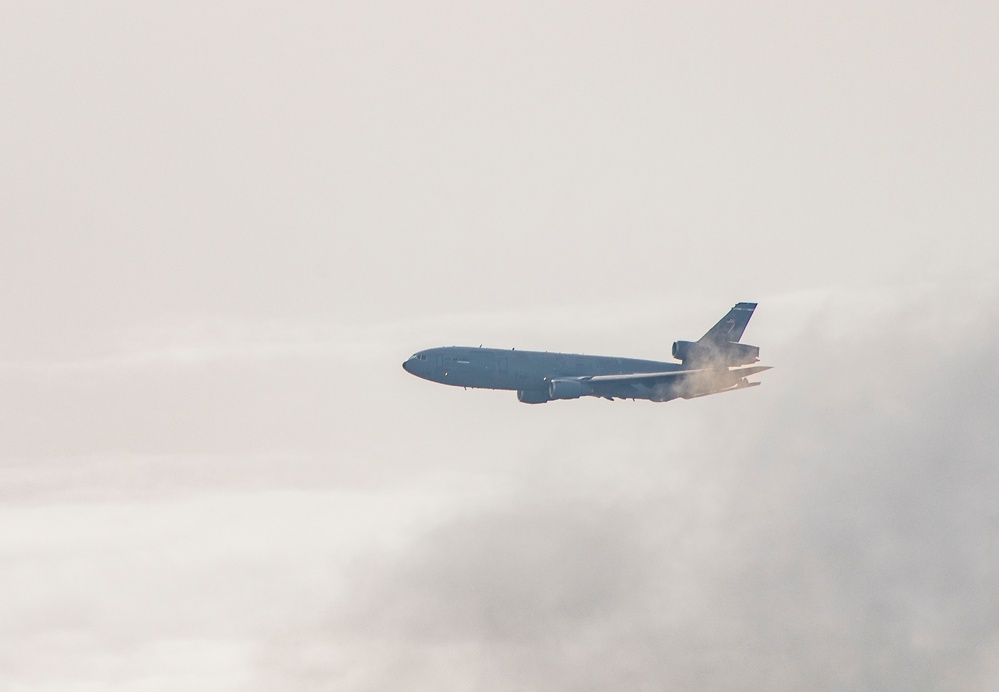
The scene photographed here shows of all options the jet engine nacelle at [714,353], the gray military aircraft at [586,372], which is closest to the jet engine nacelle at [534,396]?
the gray military aircraft at [586,372]

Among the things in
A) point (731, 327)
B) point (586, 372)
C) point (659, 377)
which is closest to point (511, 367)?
point (586, 372)

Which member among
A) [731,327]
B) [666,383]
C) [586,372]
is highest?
[731,327]

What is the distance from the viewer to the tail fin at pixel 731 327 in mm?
148375

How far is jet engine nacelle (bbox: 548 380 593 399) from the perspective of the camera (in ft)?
461

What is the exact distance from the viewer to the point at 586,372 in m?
144

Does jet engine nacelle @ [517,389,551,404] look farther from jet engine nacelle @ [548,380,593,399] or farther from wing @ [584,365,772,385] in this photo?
wing @ [584,365,772,385]

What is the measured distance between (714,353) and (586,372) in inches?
648

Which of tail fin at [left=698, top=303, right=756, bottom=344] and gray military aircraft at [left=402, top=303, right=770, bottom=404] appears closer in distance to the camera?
gray military aircraft at [left=402, top=303, right=770, bottom=404]

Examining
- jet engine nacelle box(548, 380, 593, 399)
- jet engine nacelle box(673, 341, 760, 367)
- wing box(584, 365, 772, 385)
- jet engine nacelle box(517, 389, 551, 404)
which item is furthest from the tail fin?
jet engine nacelle box(517, 389, 551, 404)

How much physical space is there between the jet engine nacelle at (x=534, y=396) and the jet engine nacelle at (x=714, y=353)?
59.4 ft

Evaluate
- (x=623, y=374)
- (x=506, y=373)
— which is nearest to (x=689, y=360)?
(x=623, y=374)

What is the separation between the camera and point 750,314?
151500 mm

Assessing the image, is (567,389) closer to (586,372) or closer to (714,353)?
(586,372)

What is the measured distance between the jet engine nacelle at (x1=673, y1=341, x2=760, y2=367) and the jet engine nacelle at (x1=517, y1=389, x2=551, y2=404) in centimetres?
1811
